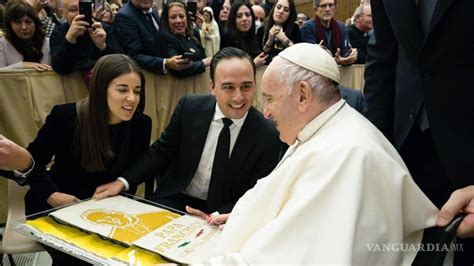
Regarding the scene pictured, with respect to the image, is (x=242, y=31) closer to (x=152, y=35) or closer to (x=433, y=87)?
(x=152, y=35)

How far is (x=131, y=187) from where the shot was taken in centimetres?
240

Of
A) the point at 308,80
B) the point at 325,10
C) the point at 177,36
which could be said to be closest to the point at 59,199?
the point at 308,80

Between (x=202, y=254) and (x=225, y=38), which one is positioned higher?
(x=225, y=38)

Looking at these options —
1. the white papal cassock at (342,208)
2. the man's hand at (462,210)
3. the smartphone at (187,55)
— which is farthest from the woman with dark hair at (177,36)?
the man's hand at (462,210)

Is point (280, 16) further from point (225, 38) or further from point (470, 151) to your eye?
point (470, 151)

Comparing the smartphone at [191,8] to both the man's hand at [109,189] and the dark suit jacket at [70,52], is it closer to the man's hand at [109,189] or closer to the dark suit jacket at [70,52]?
the dark suit jacket at [70,52]

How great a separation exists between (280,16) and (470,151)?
3431 millimetres

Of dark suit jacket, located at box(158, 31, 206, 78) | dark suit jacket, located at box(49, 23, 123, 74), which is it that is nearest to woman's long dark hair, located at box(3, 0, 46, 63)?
dark suit jacket, located at box(49, 23, 123, 74)

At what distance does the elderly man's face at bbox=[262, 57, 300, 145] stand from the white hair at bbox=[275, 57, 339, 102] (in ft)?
0.06

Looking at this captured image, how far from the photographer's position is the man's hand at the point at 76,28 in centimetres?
325

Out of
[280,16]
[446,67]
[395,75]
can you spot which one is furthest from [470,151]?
[280,16]

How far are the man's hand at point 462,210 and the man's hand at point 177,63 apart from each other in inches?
112

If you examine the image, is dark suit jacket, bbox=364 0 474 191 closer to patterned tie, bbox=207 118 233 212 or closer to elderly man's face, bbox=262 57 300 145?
elderly man's face, bbox=262 57 300 145

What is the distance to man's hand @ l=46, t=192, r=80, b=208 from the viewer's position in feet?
7.27
